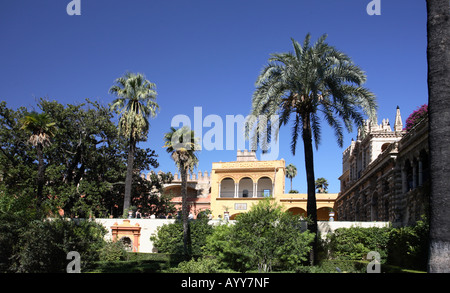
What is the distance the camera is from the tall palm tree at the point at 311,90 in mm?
21203

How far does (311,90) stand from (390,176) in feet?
35.0

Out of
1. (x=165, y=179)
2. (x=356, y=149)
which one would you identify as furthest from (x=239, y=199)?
(x=356, y=149)

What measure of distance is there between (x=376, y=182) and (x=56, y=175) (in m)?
24.7

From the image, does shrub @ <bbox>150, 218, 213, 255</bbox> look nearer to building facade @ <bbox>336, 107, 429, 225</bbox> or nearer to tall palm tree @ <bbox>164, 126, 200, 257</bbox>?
tall palm tree @ <bbox>164, 126, 200, 257</bbox>

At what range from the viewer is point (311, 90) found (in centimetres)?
2105

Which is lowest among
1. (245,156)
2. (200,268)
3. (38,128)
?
(200,268)

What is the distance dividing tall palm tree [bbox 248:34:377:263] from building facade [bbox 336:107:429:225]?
156 centimetres

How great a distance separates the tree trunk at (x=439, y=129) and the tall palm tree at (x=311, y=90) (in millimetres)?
10081

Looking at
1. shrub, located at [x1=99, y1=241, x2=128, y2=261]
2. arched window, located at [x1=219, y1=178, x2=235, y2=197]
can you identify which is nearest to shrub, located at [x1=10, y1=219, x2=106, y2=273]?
A: shrub, located at [x1=99, y1=241, x2=128, y2=261]

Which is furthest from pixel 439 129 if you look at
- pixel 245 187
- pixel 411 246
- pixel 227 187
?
pixel 227 187

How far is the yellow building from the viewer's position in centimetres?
4922

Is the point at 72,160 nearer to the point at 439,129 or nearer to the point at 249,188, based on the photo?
the point at 249,188

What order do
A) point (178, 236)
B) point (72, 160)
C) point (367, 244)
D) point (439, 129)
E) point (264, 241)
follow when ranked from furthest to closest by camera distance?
1. point (72, 160)
2. point (178, 236)
3. point (367, 244)
4. point (264, 241)
5. point (439, 129)
